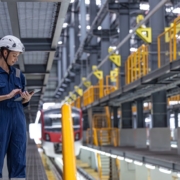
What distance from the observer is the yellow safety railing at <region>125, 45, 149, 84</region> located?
16.4 meters

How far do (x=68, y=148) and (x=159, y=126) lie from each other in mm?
14686

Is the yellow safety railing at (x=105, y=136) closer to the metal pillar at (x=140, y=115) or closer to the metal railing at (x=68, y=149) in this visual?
the metal pillar at (x=140, y=115)

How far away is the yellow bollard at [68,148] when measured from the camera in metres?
3.53

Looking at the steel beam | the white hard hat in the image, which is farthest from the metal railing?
the steel beam

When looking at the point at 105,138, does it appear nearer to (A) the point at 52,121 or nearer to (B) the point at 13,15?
(A) the point at 52,121

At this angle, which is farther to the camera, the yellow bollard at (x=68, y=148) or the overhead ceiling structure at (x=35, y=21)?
the overhead ceiling structure at (x=35, y=21)

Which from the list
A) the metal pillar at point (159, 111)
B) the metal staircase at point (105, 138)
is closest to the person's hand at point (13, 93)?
the metal pillar at point (159, 111)

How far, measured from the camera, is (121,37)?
23016 millimetres

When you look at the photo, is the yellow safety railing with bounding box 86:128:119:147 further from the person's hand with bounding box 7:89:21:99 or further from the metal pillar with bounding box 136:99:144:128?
the person's hand with bounding box 7:89:21:99

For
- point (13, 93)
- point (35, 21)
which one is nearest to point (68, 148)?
point (13, 93)

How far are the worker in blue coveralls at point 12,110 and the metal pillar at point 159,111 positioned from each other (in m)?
14.8

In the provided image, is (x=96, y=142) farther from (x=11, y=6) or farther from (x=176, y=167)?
(x=11, y=6)

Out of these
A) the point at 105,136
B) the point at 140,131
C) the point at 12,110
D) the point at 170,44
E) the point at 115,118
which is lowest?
the point at 105,136

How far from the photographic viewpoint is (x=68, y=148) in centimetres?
361
